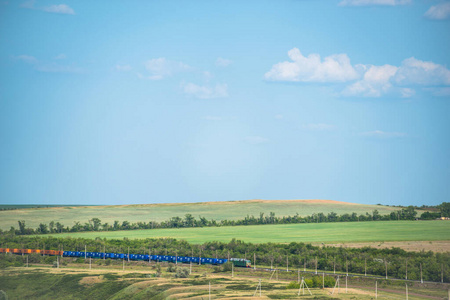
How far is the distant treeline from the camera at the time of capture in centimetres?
12119

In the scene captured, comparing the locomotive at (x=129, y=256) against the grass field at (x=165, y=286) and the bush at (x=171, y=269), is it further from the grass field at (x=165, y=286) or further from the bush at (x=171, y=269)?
the bush at (x=171, y=269)

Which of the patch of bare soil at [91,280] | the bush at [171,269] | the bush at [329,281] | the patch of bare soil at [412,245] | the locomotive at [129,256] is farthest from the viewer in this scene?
the patch of bare soil at [412,245]

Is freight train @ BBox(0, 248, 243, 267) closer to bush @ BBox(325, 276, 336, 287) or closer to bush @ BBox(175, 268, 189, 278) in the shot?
bush @ BBox(175, 268, 189, 278)

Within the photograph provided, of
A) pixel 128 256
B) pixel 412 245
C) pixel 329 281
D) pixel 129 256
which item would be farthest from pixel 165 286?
pixel 412 245

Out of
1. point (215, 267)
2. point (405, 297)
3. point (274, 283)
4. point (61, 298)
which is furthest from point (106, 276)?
point (405, 297)

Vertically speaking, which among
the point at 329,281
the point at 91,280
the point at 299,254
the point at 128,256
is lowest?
the point at 91,280

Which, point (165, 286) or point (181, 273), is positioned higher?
point (181, 273)

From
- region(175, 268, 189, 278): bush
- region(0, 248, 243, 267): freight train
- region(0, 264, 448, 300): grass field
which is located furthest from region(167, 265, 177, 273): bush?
region(175, 268, 189, 278): bush

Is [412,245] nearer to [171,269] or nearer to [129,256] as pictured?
[171,269]

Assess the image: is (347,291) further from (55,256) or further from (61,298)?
(55,256)

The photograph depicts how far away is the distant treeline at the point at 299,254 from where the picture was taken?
121188mm

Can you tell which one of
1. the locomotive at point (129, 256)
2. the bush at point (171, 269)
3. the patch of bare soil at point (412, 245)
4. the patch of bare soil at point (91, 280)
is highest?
the patch of bare soil at point (412, 245)

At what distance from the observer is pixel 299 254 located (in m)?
148

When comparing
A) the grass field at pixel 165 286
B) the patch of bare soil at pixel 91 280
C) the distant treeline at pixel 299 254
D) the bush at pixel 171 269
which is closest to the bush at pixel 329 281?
the grass field at pixel 165 286
